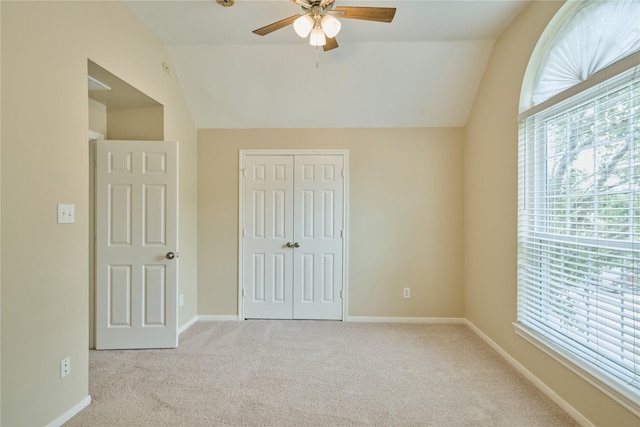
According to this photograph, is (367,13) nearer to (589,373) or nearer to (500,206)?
(500,206)

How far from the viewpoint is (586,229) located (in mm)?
1888

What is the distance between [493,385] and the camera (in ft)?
7.37

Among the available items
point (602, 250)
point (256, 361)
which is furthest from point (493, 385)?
point (256, 361)

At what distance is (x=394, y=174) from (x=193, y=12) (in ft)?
8.62

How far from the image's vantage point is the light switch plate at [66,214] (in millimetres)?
1823

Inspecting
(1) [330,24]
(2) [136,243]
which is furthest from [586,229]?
(2) [136,243]

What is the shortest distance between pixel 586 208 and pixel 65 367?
3.55 m

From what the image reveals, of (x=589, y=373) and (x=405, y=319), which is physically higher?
(x=589, y=373)

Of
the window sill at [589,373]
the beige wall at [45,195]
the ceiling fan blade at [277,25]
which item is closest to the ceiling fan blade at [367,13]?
the ceiling fan blade at [277,25]

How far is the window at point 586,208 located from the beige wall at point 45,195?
3314 mm

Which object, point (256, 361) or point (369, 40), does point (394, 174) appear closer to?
point (369, 40)

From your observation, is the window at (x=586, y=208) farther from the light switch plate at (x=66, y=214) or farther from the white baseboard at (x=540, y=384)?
the light switch plate at (x=66, y=214)

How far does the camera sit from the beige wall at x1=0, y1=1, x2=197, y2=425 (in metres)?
1.56

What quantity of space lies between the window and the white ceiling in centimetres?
88
